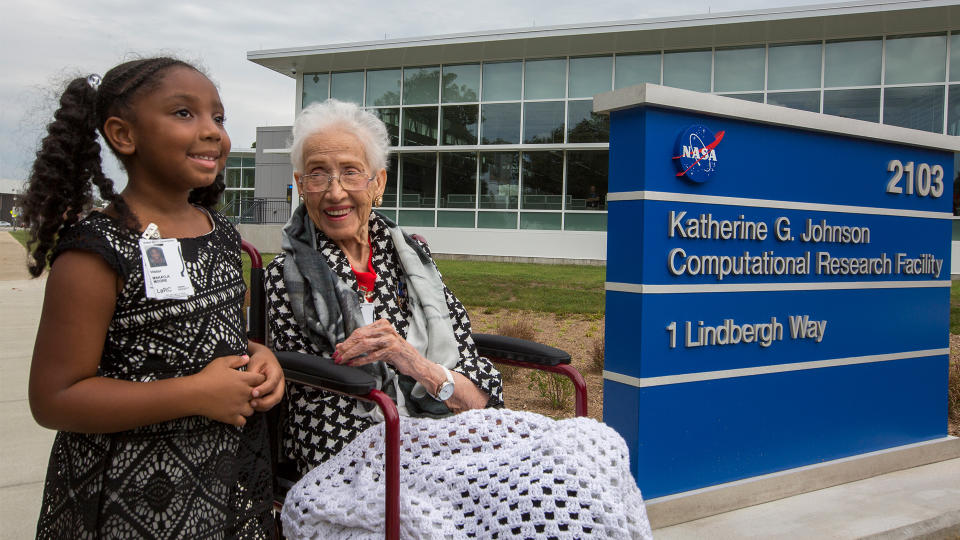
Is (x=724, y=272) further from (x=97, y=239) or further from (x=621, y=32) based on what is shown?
(x=621, y=32)

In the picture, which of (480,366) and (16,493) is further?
(16,493)

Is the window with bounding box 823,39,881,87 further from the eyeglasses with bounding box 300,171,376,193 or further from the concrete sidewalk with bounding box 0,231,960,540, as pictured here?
the eyeglasses with bounding box 300,171,376,193

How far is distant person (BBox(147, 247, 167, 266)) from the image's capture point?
4.89 feet

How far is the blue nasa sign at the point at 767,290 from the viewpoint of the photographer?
305 cm

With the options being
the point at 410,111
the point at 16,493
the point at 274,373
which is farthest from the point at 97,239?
the point at 410,111

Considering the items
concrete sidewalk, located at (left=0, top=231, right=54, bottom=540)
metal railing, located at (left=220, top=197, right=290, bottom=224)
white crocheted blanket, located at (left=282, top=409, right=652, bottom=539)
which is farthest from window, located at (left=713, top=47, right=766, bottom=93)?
white crocheted blanket, located at (left=282, top=409, right=652, bottom=539)

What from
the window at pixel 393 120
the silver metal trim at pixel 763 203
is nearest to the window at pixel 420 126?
the window at pixel 393 120

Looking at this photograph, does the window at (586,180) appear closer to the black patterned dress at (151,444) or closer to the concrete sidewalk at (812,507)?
the concrete sidewalk at (812,507)

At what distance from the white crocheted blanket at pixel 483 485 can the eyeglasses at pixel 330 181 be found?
33.0 inches

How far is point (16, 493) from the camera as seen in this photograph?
3.26 metres

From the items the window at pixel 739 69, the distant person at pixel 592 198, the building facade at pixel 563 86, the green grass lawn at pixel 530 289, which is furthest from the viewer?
the distant person at pixel 592 198

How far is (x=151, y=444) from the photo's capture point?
1.53m

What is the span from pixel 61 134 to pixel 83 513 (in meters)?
0.77

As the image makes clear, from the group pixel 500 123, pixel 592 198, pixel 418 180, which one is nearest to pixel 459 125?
pixel 500 123
